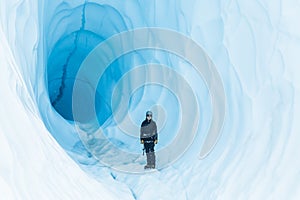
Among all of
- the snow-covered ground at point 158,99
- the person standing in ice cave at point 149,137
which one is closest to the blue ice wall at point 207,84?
the snow-covered ground at point 158,99

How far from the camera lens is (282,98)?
2.61 meters

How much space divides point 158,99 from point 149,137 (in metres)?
0.57

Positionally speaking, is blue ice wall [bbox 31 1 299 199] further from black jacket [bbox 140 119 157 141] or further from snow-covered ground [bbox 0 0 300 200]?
black jacket [bbox 140 119 157 141]

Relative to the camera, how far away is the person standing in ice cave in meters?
3.65

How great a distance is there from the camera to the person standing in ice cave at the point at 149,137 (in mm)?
3652

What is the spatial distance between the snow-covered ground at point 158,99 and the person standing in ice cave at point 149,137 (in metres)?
0.12

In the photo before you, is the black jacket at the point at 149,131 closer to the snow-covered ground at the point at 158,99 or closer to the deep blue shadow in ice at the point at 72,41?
the snow-covered ground at the point at 158,99

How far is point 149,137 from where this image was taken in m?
3.66

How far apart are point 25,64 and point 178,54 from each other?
1418 mm

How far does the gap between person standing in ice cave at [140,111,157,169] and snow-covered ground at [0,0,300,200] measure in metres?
0.12

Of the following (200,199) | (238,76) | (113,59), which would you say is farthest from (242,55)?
(113,59)

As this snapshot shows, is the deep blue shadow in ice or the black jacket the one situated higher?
the deep blue shadow in ice

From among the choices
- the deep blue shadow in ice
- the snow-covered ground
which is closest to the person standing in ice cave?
the snow-covered ground

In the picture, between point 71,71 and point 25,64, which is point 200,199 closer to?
point 25,64
